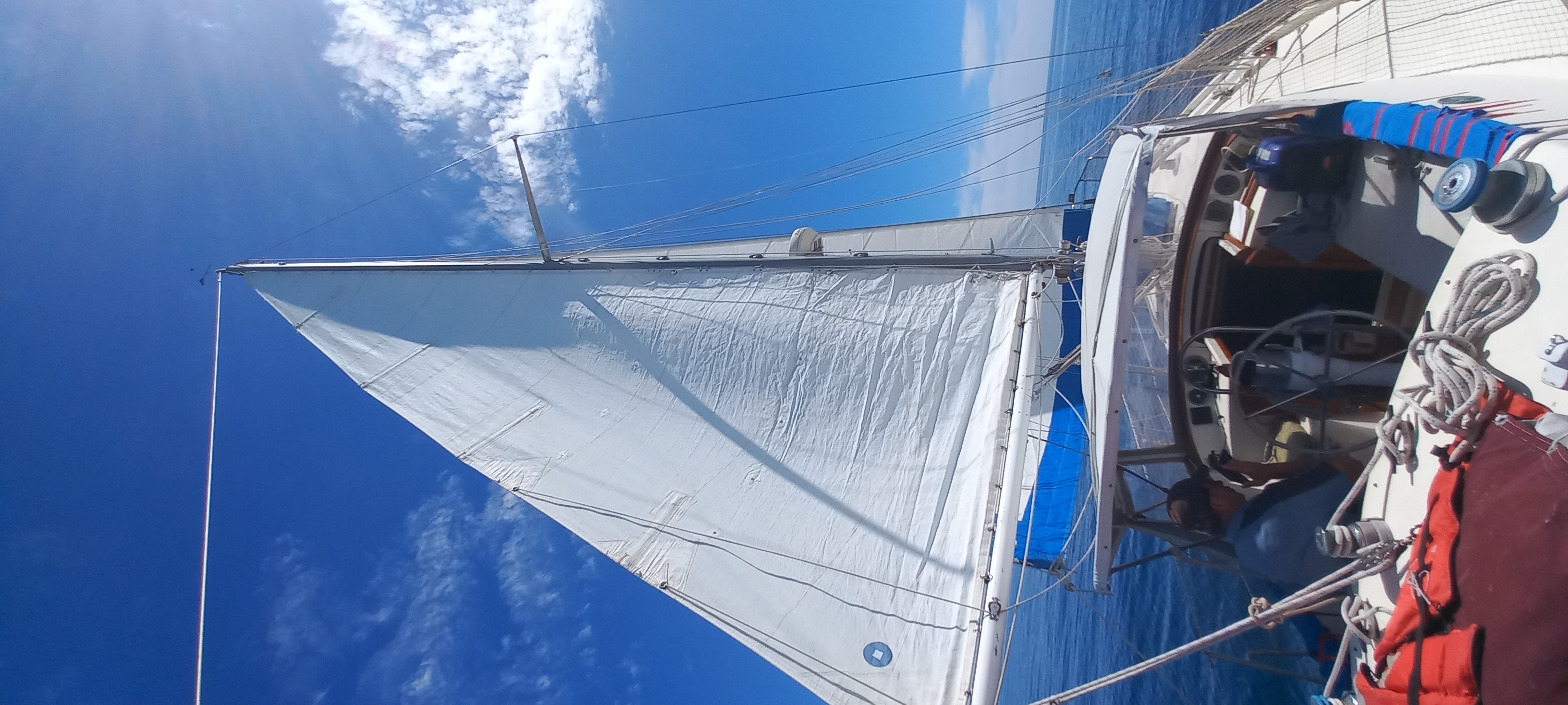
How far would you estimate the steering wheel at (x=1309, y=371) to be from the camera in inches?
127

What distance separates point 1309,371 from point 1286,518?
85 cm

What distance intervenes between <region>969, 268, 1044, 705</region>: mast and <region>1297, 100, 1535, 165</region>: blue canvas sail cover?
2471 millimetres

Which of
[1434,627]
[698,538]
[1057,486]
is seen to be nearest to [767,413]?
[698,538]

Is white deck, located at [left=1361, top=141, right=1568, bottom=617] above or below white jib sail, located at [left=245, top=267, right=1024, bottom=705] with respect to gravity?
above

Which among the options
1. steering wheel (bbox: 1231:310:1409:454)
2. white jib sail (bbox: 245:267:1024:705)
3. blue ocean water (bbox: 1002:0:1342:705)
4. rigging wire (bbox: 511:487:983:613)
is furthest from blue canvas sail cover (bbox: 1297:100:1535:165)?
rigging wire (bbox: 511:487:983:613)

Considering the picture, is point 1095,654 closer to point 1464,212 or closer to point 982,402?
point 982,402

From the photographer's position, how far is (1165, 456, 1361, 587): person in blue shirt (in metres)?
3.08

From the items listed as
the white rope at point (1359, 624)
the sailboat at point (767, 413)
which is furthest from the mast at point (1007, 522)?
the white rope at point (1359, 624)

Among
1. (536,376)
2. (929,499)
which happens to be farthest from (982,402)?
(536,376)

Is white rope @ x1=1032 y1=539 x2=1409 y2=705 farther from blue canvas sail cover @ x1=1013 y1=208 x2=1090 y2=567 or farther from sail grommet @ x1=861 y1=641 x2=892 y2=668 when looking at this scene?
blue canvas sail cover @ x1=1013 y1=208 x2=1090 y2=567

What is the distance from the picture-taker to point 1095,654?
41.8 ft

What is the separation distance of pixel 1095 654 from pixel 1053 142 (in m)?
29.9

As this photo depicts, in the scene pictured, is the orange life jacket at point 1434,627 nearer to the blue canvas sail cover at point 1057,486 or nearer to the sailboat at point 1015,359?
the sailboat at point 1015,359

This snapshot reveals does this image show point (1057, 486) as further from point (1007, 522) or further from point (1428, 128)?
point (1428, 128)
